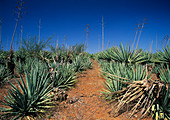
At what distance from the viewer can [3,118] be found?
1965mm

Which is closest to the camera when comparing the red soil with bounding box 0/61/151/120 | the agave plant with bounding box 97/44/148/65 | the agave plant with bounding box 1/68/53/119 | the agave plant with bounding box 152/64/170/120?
the agave plant with bounding box 152/64/170/120

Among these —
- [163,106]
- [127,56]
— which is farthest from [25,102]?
[127,56]

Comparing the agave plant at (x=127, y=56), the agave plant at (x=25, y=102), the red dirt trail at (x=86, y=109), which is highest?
the agave plant at (x=127, y=56)

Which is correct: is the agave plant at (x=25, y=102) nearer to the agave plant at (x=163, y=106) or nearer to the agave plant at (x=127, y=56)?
the agave plant at (x=163, y=106)

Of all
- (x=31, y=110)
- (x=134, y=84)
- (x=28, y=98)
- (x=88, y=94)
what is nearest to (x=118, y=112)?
(x=134, y=84)

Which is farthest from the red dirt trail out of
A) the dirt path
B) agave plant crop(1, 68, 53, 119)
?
agave plant crop(1, 68, 53, 119)

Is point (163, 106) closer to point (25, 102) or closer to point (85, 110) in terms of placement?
point (85, 110)

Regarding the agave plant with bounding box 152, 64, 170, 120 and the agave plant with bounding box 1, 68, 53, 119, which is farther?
the agave plant with bounding box 1, 68, 53, 119

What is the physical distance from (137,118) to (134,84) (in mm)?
878

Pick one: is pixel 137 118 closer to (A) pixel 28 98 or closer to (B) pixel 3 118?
(A) pixel 28 98

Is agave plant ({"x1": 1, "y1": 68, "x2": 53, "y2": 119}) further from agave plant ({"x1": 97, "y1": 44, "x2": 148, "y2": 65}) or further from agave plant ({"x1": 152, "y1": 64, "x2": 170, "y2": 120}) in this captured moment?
agave plant ({"x1": 97, "y1": 44, "x2": 148, "y2": 65})

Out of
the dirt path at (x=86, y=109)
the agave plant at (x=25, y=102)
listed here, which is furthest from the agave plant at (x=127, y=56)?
the agave plant at (x=25, y=102)

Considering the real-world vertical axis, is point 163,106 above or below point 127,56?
below

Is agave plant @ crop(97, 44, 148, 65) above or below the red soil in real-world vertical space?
above
